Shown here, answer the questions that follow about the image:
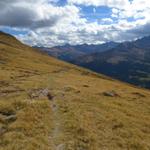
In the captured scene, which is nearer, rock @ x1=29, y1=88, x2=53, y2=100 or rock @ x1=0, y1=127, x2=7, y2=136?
rock @ x1=0, y1=127, x2=7, y2=136

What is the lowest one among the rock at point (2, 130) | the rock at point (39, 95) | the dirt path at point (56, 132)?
the rock at point (39, 95)

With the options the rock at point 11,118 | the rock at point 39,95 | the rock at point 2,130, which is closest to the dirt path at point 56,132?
the rock at point 11,118

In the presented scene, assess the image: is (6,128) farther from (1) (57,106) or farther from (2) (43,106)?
(1) (57,106)

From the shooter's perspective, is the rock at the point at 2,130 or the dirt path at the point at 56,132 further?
the rock at the point at 2,130

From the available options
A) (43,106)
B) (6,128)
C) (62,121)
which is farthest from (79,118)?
(6,128)

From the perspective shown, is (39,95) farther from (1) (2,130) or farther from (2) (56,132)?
(2) (56,132)

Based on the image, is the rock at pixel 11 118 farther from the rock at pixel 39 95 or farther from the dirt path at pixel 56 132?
the rock at pixel 39 95

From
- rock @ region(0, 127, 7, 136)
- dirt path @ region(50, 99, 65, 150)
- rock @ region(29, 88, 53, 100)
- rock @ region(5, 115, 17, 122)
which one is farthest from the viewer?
rock @ region(29, 88, 53, 100)

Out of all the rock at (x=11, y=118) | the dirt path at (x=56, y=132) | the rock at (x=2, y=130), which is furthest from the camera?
the rock at (x=11, y=118)

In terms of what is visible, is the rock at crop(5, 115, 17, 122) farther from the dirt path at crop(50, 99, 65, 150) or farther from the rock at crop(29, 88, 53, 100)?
the rock at crop(29, 88, 53, 100)

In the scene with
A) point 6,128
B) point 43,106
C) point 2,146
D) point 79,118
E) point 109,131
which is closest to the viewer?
point 2,146

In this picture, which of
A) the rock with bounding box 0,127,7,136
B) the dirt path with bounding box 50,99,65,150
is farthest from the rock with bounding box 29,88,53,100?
the rock with bounding box 0,127,7,136

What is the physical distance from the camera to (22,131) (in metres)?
28.6

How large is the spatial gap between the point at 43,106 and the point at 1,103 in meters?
5.50
